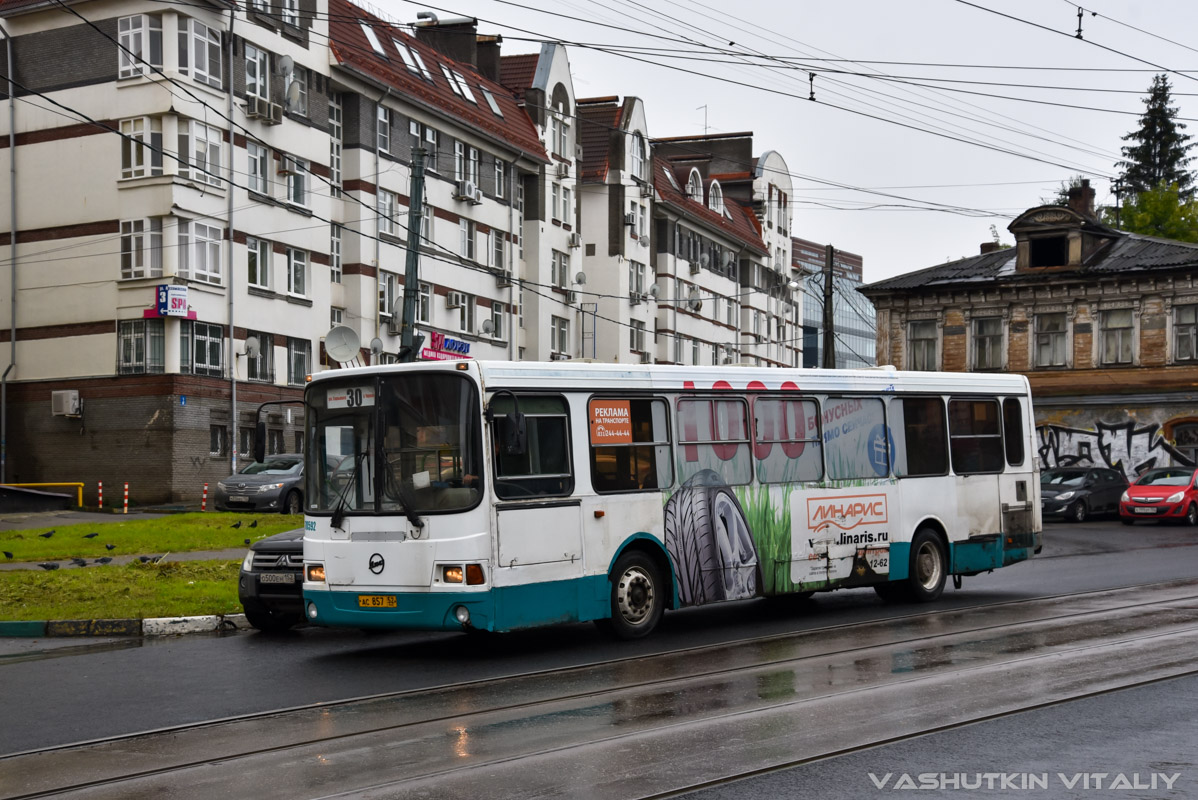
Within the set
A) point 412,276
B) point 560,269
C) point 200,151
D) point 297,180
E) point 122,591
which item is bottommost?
point 122,591

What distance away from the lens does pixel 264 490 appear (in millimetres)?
32688

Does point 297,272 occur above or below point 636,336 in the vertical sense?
below

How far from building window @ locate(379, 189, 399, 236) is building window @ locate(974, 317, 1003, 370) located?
2161cm

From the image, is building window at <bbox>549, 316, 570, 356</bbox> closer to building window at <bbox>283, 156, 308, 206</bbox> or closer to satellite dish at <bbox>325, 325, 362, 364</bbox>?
building window at <bbox>283, 156, 308, 206</bbox>

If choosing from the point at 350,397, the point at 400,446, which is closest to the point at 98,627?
the point at 350,397

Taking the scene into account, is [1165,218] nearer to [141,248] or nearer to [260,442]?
[141,248]

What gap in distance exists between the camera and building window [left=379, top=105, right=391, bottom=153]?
4859cm

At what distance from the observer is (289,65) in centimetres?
4322

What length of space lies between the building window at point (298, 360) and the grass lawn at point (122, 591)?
86.1ft

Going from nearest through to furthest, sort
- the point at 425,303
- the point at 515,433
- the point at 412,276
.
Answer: the point at 515,433 → the point at 412,276 → the point at 425,303

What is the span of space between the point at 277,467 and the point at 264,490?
109cm

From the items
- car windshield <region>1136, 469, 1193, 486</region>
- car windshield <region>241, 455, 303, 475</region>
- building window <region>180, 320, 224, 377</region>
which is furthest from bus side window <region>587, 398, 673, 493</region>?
building window <region>180, 320, 224, 377</region>

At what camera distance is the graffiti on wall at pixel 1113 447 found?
46500 mm

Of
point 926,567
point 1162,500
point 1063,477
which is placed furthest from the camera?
point 1063,477
